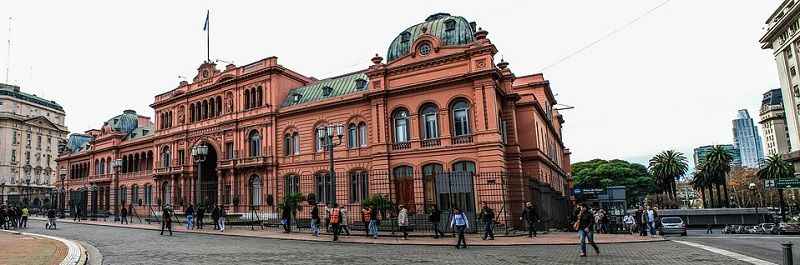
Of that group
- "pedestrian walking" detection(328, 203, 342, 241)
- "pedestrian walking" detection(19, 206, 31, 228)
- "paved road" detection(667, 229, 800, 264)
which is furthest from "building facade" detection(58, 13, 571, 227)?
"paved road" detection(667, 229, 800, 264)

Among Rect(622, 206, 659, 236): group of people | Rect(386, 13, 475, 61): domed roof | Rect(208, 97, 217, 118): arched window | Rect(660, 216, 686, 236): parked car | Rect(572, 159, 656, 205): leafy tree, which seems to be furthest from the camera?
Rect(572, 159, 656, 205): leafy tree

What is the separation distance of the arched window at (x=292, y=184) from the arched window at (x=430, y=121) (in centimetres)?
1109

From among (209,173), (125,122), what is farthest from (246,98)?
(125,122)

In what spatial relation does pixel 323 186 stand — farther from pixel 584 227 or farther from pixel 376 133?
pixel 584 227

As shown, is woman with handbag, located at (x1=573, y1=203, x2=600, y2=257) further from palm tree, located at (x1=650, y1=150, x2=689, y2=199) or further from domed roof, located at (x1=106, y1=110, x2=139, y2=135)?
palm tree, located at (x1=650, y1=150, x2=689, y2=199)

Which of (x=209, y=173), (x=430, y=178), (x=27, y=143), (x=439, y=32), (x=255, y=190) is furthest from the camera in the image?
(x=27, y=143)

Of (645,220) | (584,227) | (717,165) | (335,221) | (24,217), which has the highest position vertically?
(717,165)

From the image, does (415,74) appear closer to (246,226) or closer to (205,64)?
(246,226)

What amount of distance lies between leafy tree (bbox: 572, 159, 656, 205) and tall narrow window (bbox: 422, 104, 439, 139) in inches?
2203

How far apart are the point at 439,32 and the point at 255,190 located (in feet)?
61.5

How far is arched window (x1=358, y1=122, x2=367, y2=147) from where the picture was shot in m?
32.4

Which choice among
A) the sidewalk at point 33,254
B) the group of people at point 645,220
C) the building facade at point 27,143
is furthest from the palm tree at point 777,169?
the building facade at point 27,143

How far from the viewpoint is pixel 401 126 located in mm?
30469

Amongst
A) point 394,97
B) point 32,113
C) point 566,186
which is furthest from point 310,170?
point 32,113
